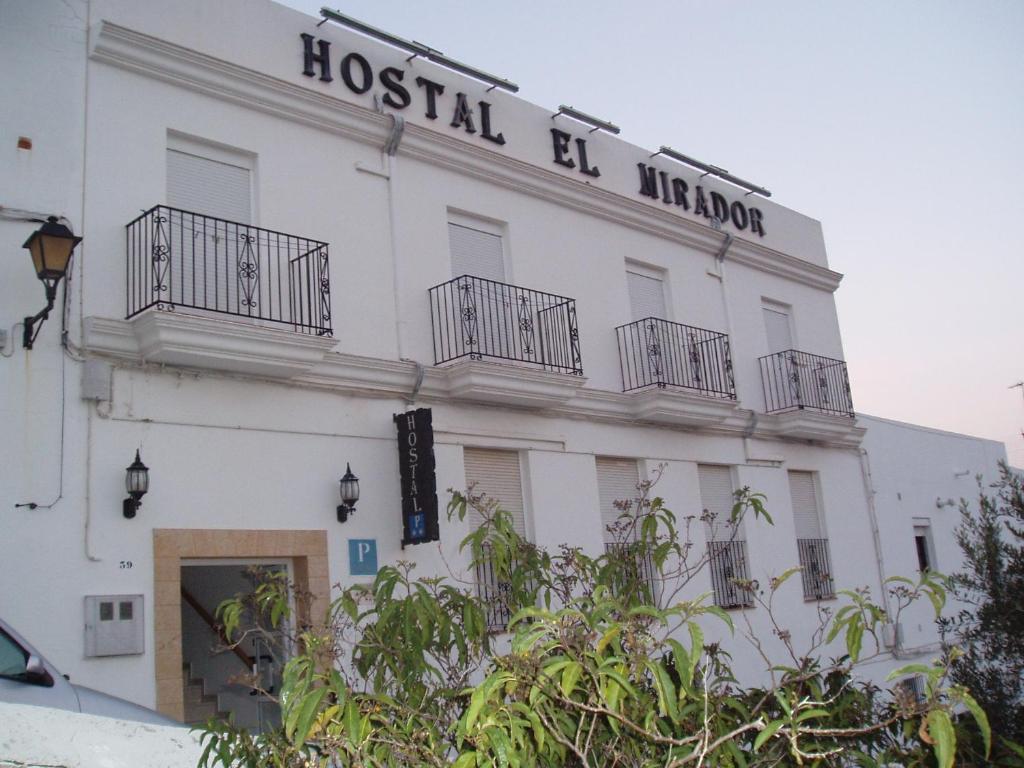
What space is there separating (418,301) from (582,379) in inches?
78.2

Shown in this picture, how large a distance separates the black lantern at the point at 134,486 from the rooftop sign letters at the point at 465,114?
445 cm

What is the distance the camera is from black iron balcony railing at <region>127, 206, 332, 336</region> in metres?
8.35

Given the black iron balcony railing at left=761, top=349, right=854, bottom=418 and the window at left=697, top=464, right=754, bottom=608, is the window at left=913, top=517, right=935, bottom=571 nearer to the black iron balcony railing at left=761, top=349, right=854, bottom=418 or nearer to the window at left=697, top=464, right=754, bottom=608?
the black iron balcony railing at left=761, top=349, right=854, bottom=418

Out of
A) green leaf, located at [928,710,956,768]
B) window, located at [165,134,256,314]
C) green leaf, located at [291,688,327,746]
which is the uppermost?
window, located at [165,134,256,314]

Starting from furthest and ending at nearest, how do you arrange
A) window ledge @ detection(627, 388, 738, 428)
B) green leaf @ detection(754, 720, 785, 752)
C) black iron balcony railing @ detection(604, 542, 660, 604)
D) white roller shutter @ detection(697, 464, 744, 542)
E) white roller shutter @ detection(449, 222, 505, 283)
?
white roller shutter @ detection(697, 464, 744, 542)
window ledge @ detection(627, 388, 738, 428)
white roller shutter @ detection(449, 222, 505, 283)
black iron balcony railing @ detection(604, 542, 660, 604)
green leaf @ detection(754, 720, 785, 752)

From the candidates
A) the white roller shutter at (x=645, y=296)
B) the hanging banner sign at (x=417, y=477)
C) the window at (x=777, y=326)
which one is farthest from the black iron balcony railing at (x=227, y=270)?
the window at (x=777, y=326)

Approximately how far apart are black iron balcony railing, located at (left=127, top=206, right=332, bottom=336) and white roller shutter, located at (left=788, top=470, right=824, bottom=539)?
7.98 m

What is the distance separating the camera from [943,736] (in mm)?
2484

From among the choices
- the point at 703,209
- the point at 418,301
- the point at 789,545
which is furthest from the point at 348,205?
the point at 789,545

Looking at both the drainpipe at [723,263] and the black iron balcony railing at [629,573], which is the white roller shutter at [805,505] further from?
the black iron balcony railing at [629,573]

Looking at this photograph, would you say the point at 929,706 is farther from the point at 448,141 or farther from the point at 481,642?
the point at 448,141

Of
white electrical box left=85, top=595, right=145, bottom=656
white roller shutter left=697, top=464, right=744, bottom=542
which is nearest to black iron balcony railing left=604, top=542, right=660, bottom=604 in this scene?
white electrical box left=85, top=595, right=145, bottom=656

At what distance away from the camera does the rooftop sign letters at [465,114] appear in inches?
408

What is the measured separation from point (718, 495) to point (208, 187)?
24.5 ft
